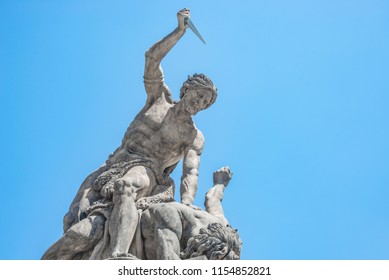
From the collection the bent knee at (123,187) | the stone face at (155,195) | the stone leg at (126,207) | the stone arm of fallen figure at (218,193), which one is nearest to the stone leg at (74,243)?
the stone face at (155,195)

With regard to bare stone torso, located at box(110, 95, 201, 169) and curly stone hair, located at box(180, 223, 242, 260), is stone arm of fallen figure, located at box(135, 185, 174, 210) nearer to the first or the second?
bare stone torso, located at box(110, 95, 201, 169)

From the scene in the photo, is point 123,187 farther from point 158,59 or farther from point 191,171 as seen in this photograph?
point 158,59

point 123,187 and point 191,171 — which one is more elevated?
point 191,171

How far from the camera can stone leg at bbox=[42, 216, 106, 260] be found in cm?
1761

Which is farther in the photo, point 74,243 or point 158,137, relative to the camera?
point 158,137

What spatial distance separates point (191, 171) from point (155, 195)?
113 cm

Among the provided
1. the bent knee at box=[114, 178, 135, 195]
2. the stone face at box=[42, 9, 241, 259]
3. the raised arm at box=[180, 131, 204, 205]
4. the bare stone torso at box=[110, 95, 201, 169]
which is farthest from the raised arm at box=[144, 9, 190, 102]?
the bent knee at box=[114, 178, 135, 195]

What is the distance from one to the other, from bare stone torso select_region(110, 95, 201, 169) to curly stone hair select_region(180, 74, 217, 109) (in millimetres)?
448

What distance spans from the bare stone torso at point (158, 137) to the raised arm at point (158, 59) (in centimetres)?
36

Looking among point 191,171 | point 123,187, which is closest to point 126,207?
point 123,187

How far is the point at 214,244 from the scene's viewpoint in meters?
17.2
